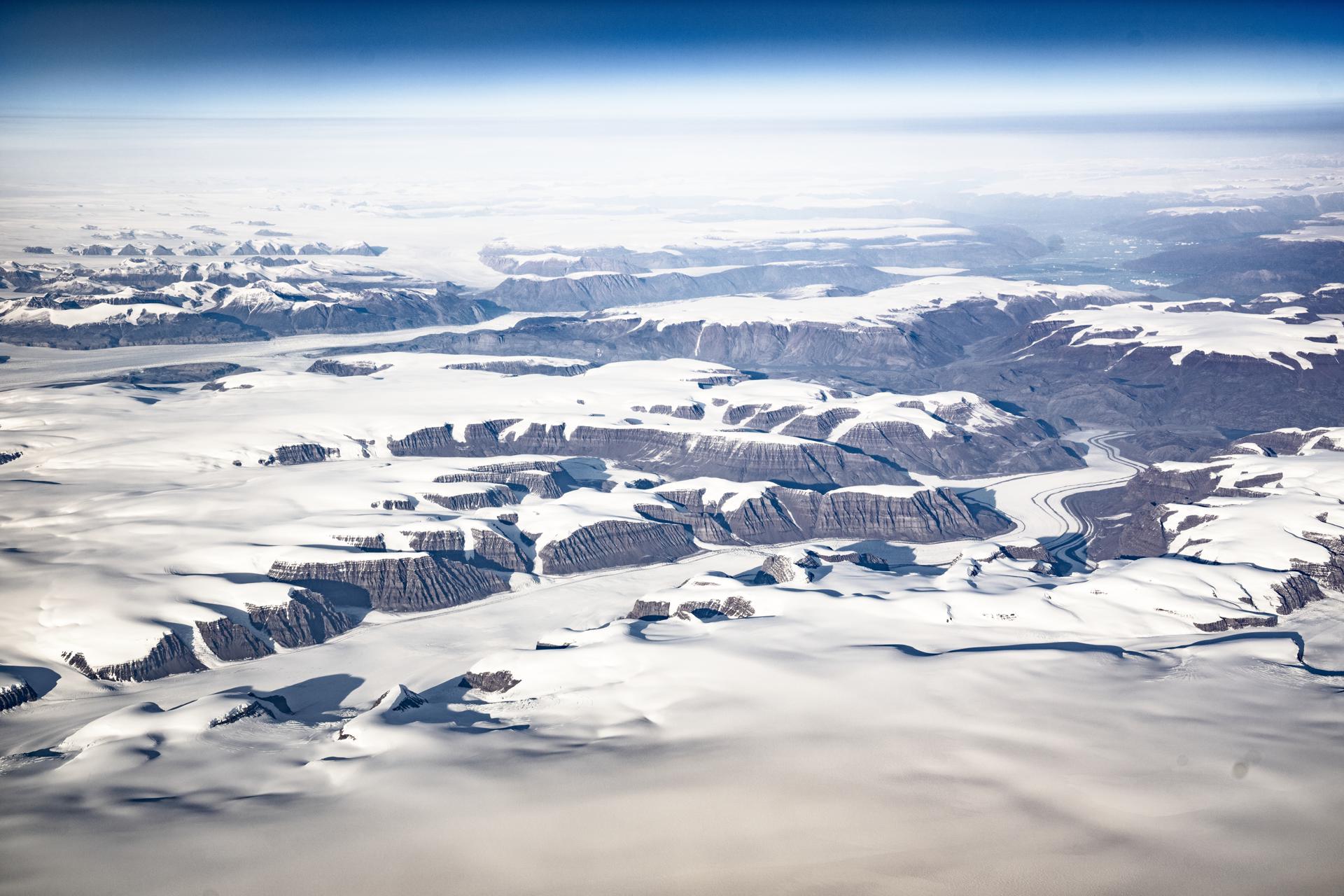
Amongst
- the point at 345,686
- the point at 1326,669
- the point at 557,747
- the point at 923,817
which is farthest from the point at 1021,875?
the point at 345,686

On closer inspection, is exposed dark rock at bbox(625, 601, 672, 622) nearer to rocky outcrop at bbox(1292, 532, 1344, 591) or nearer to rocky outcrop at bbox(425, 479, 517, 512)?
rocky outcrop at bbox(425, 479, 517, 512)

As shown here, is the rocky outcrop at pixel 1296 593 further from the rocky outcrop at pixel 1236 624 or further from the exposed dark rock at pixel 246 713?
the exposed dark rock at pixel 246 713

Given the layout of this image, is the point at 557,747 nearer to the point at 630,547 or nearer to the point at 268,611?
the point at 268,611

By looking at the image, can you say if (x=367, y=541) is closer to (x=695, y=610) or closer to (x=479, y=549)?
(x=479, y=549)

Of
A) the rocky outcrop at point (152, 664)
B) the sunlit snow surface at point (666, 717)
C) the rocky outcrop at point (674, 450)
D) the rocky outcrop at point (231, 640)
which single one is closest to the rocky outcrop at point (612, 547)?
the sunlit snow surface at point (666, 717)

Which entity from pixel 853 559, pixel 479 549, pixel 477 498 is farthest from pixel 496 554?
pixel 853 559
